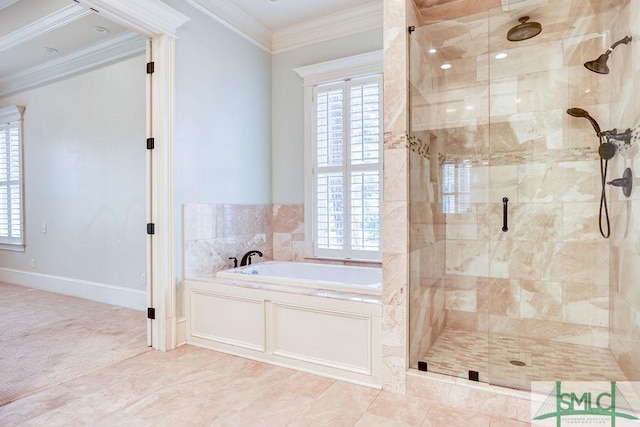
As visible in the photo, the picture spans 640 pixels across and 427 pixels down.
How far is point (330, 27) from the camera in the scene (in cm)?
373

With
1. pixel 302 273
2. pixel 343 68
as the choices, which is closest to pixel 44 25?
pixel 343 68

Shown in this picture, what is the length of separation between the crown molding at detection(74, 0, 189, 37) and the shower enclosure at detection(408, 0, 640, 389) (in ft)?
6.12

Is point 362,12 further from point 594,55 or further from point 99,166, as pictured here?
point 99,166

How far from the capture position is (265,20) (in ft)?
12.3

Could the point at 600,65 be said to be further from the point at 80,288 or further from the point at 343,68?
the point at 80,288

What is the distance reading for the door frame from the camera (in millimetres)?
Result: 2854

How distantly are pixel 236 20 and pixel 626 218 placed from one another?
3.65 meters

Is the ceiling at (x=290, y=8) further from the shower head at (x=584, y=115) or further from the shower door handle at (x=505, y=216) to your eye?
the shower door handle at (x=505, y=216)

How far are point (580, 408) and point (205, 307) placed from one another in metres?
2.58

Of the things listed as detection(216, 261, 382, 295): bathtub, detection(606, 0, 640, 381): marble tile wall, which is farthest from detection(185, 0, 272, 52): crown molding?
detection(606, 0, 640, 381): marble tile wall

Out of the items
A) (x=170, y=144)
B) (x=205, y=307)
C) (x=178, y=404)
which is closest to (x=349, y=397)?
(x=178, y=404)

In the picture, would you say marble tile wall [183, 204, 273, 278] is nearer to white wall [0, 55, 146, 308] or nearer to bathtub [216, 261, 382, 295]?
bathtub [216, 261, 382, 295]

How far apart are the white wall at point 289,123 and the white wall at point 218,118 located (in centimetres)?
9

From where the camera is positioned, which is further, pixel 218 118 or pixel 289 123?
pixel 289 123
